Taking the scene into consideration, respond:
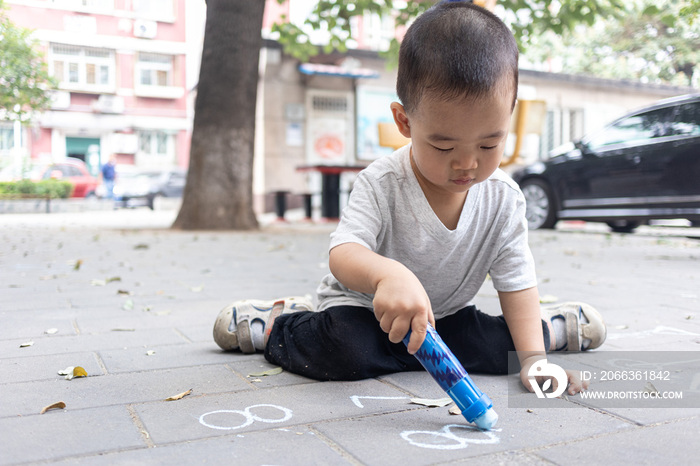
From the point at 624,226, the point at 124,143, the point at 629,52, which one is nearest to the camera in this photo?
the point at 624,226

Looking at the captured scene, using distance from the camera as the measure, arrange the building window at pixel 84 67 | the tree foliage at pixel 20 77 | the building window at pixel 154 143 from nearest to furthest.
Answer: the tree foliage at pixel 20 77
the building window at pixel 84 67
the building window at pixel 154 143

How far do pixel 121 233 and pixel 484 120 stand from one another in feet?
25.1

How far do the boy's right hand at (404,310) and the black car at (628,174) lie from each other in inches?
259

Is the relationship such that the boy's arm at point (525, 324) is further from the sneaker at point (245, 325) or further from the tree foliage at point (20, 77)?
the tree foliage at point (20, 77)

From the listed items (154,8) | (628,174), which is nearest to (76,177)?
(154,8)

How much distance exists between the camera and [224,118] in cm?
809

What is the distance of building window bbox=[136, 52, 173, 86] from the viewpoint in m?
24.9

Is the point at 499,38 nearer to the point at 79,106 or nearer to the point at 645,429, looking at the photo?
the point at 645,429

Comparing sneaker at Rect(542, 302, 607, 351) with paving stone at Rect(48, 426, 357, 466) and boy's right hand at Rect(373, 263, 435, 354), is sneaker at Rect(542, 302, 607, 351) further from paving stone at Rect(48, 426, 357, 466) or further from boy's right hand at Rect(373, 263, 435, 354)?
paving stone at Rect(48, 426, 357, 466)

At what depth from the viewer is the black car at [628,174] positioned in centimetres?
711

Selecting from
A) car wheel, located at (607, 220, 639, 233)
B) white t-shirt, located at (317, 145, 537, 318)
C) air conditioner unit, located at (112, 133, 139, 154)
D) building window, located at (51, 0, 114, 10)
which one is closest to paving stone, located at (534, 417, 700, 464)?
white t-shirt, located at (317, 145, 537, 318)

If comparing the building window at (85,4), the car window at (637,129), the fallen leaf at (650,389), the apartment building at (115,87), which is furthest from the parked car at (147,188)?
the fallen leaf at (650,389)

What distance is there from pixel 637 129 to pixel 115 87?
21.2m

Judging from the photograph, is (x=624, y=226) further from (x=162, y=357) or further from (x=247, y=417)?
(x=247, y=417)
